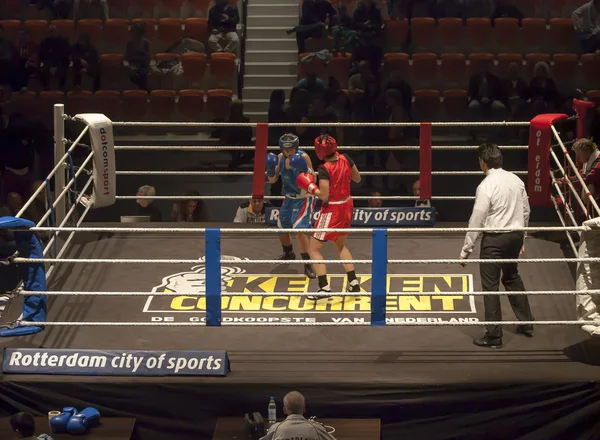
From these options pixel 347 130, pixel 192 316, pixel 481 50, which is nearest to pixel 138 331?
pixel 192 316

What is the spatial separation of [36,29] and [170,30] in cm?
160

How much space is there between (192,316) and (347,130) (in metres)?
4.46

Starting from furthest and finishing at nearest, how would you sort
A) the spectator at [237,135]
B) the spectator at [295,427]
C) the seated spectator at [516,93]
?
the seated spectator at [516,93]
the spectator at [237,135]
the spectator at [295,427]

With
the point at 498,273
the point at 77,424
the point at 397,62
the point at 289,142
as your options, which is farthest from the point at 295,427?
the point at 397,62

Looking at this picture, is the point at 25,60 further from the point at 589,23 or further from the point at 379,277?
the point at 379,277

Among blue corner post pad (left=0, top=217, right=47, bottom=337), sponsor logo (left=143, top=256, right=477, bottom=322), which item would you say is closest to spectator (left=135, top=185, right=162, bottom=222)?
sponsor logo (left=143, top=256, right=477, bottom=322)

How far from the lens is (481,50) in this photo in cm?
1188

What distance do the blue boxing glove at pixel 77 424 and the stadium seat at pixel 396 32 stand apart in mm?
7248

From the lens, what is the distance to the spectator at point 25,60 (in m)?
11.5

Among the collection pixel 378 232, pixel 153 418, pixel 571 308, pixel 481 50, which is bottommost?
pixel 153 418

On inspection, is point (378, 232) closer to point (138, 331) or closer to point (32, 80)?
point (138, 331)

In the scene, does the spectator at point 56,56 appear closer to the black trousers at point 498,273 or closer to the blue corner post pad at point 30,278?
the blue corner post pad at point 30,278

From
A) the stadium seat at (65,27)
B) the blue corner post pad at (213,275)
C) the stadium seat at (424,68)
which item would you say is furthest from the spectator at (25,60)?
the blue corner post pad at (213,275)

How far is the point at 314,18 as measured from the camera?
1173 cm
